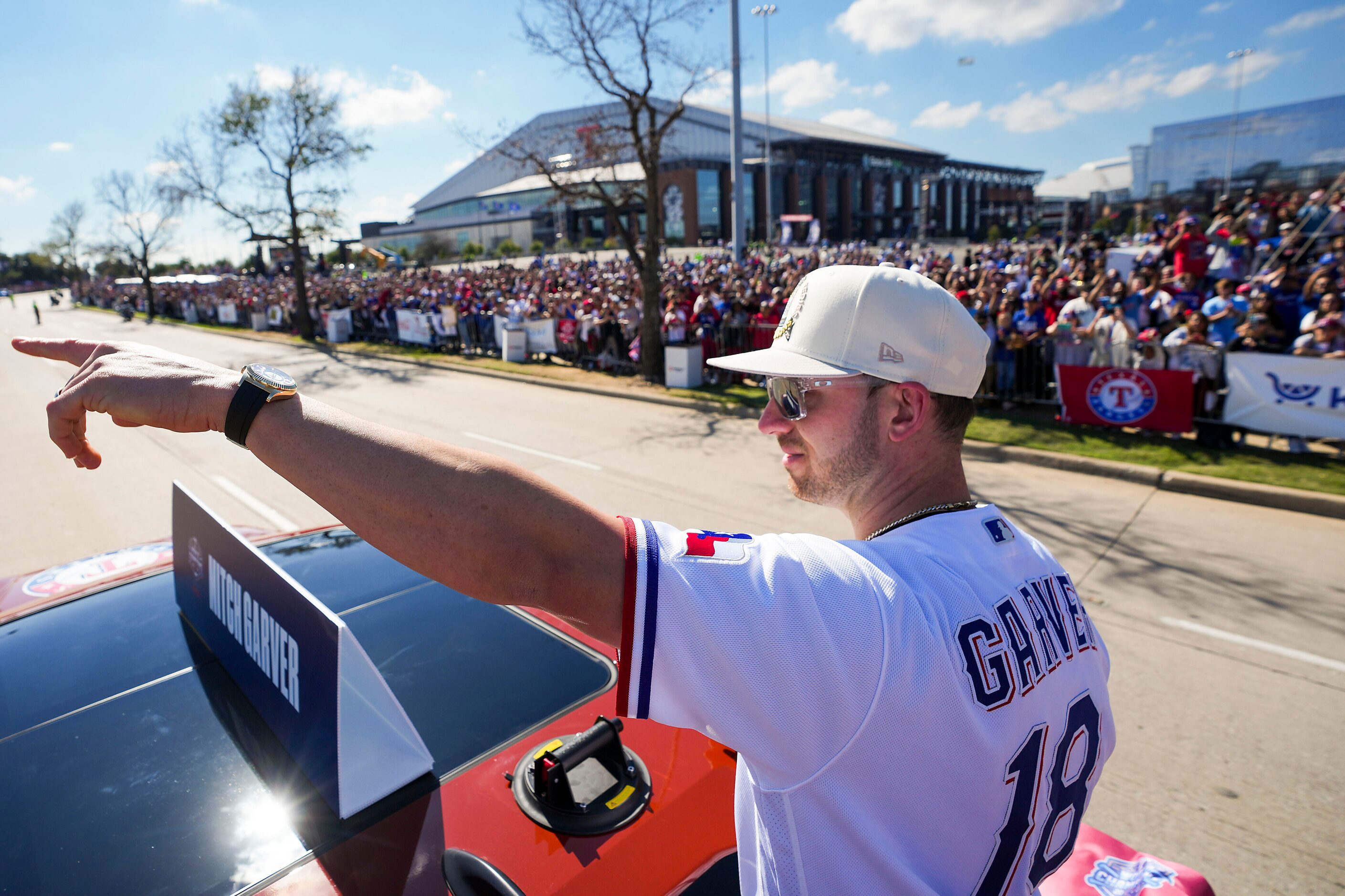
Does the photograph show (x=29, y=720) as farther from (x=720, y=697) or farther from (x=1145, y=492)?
(x=1145, y=492)

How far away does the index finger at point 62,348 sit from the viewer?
1358 millimetres

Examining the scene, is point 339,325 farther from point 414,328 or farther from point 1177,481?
point 1177,481

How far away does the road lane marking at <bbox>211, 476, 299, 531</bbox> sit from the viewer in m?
7.25

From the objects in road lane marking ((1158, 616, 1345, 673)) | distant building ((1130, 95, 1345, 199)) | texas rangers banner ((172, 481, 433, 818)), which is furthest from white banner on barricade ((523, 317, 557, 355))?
distant building ((1130, 95, 1345, 199))

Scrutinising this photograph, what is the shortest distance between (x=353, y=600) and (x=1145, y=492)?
802 cm

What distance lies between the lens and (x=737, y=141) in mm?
17984

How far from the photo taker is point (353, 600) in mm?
2592

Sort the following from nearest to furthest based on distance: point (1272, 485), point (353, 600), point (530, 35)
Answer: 1. point (353, 600)
2. point (1272, 485)
3. point (530, 35)

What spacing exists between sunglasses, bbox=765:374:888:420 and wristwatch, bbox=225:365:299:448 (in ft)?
2.66

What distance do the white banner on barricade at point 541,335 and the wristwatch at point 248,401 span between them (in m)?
17.0

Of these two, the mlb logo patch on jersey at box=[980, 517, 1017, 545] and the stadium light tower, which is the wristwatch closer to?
the mlb logo patch on jersey at box=[980, 517, 1017, 545]

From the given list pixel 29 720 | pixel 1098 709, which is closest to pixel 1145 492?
pixel 1098 709

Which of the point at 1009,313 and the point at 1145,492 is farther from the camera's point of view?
the point at 1009,313

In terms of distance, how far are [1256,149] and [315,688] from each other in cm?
3907
